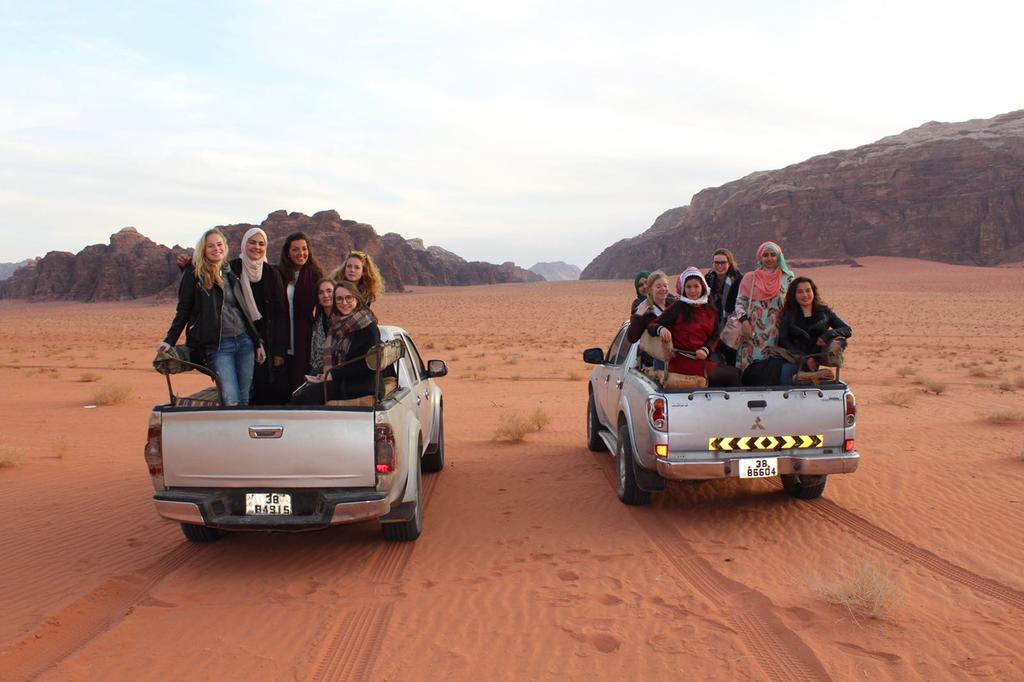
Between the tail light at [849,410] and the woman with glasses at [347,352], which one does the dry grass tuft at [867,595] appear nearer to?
the tail light at [849,410]

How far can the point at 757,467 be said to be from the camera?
19.9ft

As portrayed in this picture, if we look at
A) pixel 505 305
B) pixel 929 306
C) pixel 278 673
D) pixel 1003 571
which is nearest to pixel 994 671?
pixel 1003 571

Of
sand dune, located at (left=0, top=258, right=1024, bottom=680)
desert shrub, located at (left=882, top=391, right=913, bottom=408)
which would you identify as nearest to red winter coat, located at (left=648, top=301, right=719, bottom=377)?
sand dune, located at (left=0, top=258, right=1024, bottom=680)

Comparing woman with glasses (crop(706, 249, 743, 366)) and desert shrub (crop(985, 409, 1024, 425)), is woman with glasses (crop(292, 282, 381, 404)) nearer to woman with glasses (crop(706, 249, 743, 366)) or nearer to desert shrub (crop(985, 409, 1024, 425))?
woman with glasses (crop(706, 249, 743, 366))

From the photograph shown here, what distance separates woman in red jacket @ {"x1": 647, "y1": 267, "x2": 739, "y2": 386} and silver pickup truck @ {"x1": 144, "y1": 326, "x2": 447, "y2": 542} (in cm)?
298

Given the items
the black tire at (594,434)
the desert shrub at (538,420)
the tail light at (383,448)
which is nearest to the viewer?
the tail light at (383,448)

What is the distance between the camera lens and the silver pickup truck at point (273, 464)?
16.5 ft

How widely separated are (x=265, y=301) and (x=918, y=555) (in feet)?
19.4

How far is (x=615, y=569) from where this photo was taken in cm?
536

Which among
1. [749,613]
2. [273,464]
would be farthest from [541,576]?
[273,464]

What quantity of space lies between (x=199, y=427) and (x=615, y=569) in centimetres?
312

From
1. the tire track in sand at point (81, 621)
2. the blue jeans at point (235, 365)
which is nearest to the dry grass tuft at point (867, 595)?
the tire track in sand at point (81, 621)

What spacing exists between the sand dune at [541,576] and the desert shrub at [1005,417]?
0.44 m

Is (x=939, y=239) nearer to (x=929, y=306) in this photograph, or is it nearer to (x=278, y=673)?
(x=929, y=306)
